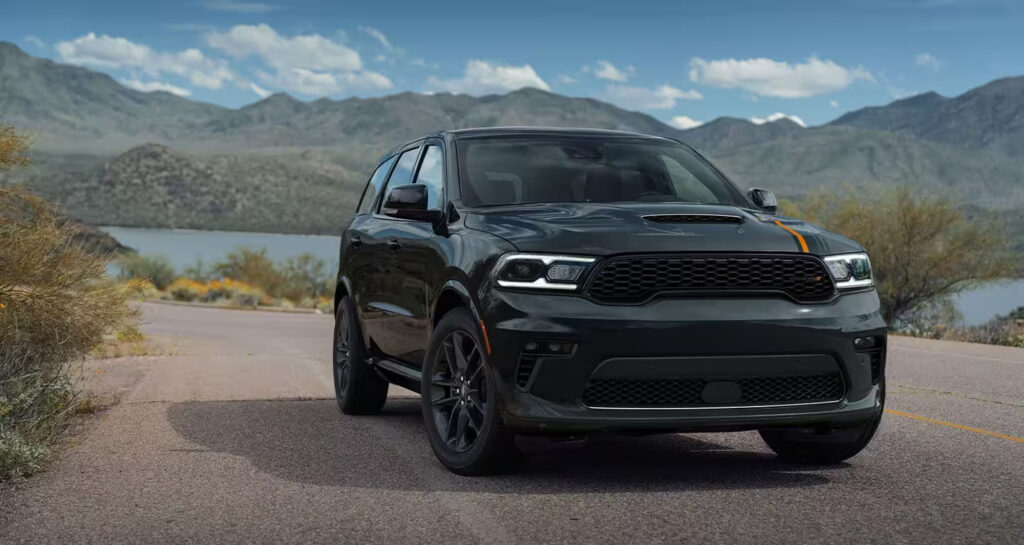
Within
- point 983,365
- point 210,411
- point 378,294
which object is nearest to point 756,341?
point 378,294

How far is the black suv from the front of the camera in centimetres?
638

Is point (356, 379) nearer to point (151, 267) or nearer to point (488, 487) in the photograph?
point (488, 487)

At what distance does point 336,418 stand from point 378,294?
50.4 inches

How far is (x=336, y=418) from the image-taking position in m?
9.91

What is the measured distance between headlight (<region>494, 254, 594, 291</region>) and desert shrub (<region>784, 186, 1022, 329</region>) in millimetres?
28627

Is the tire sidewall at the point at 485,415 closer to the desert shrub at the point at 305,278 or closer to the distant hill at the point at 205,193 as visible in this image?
the desert shrub at the point at 305,278

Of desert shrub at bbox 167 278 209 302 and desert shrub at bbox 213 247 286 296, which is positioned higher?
desert shrub at bbox 167 278 209 302

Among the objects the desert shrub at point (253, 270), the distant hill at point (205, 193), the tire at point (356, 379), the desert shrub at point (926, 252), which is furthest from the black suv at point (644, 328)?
the distant hill at point (205, 193)

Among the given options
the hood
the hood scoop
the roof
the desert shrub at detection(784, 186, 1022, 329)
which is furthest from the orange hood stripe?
the desert shrub at detection(784, 186, 1022, 329)

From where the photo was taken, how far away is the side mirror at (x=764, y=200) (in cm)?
816

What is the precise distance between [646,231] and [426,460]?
6.86 ft

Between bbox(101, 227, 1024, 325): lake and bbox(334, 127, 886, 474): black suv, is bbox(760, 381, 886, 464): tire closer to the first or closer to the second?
bbox(334, 127, 886, 474): black suv

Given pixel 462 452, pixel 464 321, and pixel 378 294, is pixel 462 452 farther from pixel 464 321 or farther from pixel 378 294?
pixel 378 294

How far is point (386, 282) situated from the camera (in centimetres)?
893
